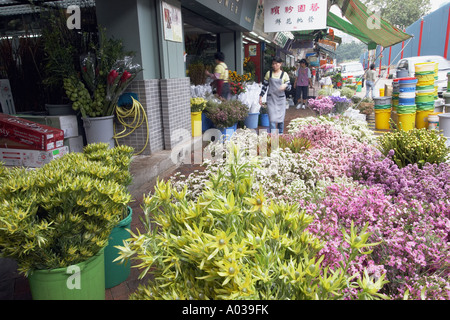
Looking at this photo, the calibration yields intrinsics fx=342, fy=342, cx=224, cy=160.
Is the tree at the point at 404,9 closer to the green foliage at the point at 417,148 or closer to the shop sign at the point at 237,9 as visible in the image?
the shop sign at the point at 237,9

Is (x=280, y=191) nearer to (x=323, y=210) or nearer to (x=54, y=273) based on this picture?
(x=323, y=210)

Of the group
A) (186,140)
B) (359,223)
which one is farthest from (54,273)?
(186,140)

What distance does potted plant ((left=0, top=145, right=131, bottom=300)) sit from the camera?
1.93m

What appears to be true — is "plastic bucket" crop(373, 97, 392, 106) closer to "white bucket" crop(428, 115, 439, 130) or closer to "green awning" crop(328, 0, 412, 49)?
"white bucket" crop(428, 115, 439, 130)

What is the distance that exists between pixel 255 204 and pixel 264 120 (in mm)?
8624

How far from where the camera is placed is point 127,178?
9.44ft

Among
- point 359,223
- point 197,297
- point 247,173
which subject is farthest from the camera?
point 359,223

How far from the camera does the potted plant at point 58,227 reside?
6.34 feet

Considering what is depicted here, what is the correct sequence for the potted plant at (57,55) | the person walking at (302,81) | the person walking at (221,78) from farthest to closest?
1. the person walking at (302,81)
2. the person walking at (221,78)
3. the potted plant at (57,55)

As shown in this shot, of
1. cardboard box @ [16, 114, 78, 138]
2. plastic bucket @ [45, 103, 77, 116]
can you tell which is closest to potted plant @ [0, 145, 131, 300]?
cardboard box @ [16, 114, 78, 138]

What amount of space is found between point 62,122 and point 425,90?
25.8 feet

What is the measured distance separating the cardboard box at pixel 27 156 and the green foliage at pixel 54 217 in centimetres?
247

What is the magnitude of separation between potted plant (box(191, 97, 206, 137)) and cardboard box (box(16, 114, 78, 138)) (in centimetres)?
279

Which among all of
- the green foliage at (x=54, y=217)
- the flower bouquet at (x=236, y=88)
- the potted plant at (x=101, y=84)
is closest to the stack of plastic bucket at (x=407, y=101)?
the flower bouquet at (x=236, y=88)
